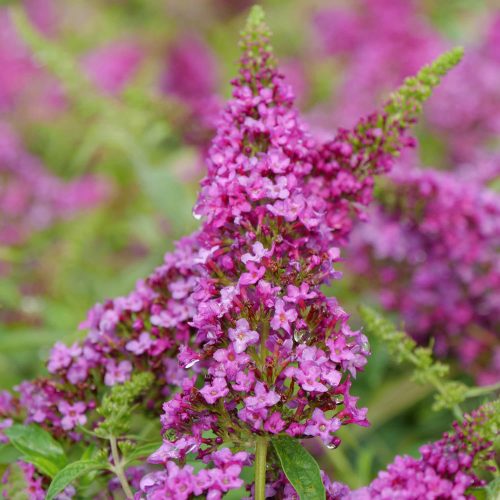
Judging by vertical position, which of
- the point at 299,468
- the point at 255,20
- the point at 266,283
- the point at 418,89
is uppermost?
the point at 255,20

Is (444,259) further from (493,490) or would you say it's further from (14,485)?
(14,485)

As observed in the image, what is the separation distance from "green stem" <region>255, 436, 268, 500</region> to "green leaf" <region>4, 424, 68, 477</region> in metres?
0.34

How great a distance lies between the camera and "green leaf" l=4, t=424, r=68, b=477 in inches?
47.6

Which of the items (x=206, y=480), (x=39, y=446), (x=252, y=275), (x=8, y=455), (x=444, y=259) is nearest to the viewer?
(x=206, y=480)

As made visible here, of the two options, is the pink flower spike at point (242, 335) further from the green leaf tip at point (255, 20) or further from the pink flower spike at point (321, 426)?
the green leaf tip at point (255, 20)

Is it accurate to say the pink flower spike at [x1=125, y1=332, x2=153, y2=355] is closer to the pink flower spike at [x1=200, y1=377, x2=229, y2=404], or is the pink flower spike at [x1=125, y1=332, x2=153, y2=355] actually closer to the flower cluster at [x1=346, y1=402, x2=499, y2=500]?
the pink flower spike at [x1=200, y1=377, x2=229, y2=404]

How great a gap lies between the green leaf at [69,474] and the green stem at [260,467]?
0.23 metres

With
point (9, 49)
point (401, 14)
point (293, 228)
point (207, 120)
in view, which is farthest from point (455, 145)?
point (9, 49)

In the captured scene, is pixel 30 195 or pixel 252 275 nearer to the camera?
Answer: pixel 252 275

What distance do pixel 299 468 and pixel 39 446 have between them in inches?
16.6

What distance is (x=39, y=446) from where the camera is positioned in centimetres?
123

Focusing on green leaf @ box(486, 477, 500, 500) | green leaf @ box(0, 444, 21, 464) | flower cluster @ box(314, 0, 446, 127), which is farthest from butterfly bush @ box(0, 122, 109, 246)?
green leaf @ box(486, 477, 500, 500)

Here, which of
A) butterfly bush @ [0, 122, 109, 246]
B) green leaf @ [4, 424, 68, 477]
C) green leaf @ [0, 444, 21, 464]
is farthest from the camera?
butterfly bush @ [0, 122, 109, 246]

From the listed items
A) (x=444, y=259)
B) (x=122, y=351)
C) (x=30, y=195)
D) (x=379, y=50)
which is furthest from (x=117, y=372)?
(x=379, y=50)
